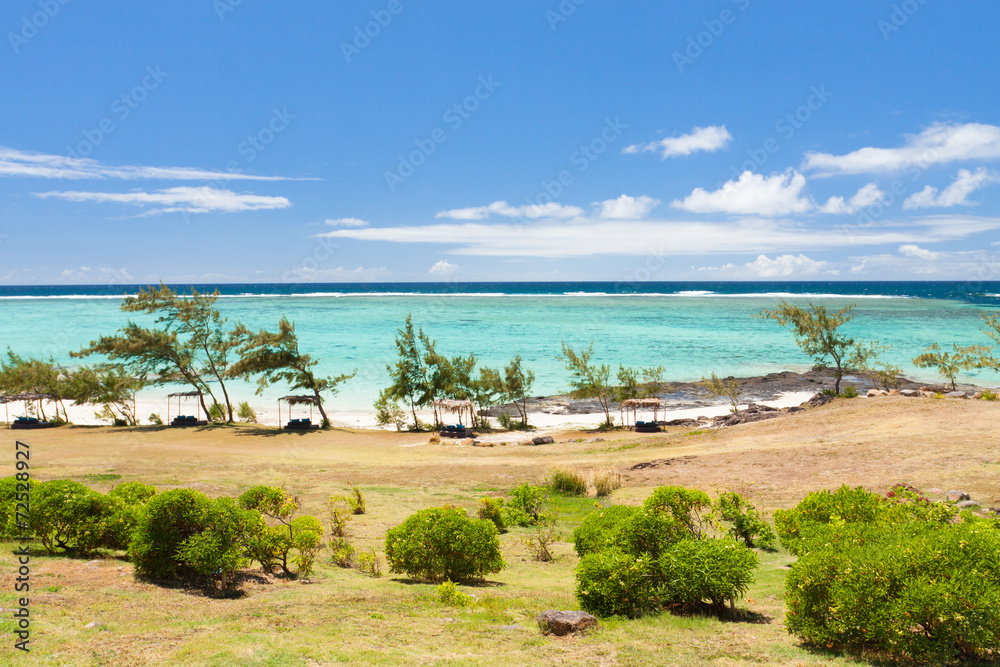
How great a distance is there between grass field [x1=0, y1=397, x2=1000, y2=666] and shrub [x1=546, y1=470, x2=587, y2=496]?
81 centimetres

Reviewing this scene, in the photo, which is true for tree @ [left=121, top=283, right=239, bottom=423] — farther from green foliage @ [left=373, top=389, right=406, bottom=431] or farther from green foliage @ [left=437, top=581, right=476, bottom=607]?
green foliage @ [left=437, top=581, right=476, bottom=607]

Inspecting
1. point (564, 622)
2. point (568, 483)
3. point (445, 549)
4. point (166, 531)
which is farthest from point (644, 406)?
point (166, 531)

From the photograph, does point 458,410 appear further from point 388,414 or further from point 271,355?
Answer: point 271,355

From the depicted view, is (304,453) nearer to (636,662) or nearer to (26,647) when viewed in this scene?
(26,647)

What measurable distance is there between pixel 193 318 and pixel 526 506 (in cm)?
2392

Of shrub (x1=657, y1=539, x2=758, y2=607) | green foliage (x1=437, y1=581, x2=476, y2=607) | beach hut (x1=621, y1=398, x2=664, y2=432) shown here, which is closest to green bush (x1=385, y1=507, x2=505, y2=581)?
green foliage (x1=437, y1=581, x2=476, y2=607)

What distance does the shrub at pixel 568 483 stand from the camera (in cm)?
1655

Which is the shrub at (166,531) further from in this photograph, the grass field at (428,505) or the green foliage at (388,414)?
the green foliage at (388,414)

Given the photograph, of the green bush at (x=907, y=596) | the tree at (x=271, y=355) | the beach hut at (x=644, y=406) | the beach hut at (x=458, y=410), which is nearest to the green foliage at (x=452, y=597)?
the green bush at (x=907, y=596)

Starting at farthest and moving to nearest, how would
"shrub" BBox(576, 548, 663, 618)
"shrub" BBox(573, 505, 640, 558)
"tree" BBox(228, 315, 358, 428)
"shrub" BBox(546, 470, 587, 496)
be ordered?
1. "tree" BBox(228, 315, 358, 428)
2. "shrub" BBox(546, 470, 587, 496)
3. "shrub" BBox(573, 505, 640, 558)
4. "shrub" BBox(576, 548, 663, 618)

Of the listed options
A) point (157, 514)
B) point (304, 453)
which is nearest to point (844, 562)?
point (157, 514)

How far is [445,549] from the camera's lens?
363 inches

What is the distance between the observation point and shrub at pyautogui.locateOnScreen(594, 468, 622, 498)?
1633cm

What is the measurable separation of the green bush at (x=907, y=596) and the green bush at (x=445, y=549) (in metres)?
4.43
